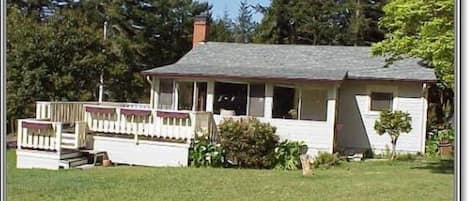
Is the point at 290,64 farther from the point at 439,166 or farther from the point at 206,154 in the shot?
the point at 439,166

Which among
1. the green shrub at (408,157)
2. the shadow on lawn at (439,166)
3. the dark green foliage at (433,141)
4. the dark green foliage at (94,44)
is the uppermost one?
the dark green foliage at (94,44)

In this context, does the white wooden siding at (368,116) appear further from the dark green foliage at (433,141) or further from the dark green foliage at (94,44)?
the dark green foliage at (94,44)

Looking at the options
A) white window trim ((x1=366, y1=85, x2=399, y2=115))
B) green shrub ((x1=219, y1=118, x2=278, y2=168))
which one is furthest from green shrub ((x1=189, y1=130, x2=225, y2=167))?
white window trim ((x1=366, y1=85, x2=399, y2=115))

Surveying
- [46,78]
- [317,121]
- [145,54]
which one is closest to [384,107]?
[317,121]

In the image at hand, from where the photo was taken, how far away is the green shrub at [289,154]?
4155mm

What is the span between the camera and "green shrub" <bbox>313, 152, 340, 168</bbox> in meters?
4.07

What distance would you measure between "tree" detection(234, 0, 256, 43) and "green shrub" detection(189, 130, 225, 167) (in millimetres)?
1224

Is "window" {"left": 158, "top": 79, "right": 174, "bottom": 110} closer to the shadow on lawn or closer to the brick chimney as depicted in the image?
the brick chimney

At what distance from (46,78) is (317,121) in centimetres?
248

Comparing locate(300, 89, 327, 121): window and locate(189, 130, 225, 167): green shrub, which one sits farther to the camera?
locate(300, 89, 327, 121): window

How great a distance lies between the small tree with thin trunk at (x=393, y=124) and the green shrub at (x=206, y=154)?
1245 mm

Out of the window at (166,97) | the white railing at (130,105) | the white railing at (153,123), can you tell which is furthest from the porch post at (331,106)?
the white railing at (130,105)

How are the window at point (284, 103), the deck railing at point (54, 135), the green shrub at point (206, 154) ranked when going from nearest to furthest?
1. the deck railing at point (54, 135)
2. the green shrub at point (206, 154)
3. the window at point (284, 103)

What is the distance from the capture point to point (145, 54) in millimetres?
3617
